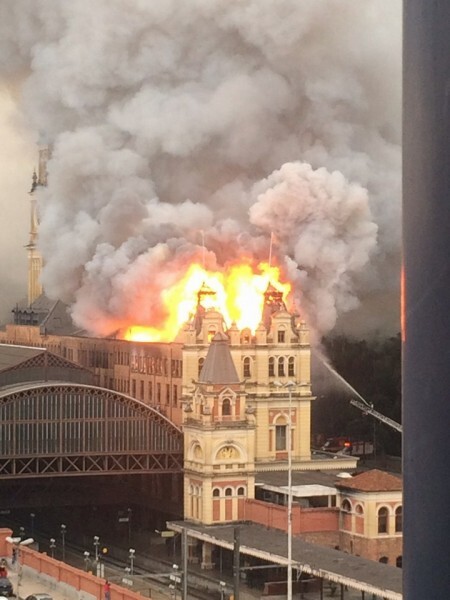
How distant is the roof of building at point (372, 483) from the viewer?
61.9 metres

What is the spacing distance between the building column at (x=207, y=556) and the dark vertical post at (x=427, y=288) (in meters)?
57.2

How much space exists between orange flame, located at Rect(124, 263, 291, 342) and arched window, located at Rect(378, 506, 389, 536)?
1978 cm

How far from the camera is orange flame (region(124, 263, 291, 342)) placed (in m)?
80.4

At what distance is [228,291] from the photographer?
82188mm

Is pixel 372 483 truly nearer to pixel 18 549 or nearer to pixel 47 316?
pixel 18 549

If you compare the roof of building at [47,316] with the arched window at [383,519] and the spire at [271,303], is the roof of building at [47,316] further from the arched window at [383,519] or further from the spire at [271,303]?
the arched window at [383,519]

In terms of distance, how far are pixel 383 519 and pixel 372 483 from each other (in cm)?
149

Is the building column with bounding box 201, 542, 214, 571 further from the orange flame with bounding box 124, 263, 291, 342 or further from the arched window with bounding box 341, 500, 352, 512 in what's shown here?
the orange flame with bounding box 124, 263, 291, 342

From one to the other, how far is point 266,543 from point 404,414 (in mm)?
53102

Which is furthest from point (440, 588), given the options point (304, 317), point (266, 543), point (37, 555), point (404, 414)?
point (304, 317)

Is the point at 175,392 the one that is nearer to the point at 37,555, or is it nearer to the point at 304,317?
the point at 304,317

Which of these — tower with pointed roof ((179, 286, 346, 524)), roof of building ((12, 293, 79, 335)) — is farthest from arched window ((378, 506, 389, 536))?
roof of building ((12, 293, 79, 335))

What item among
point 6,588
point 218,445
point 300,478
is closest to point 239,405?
point 218,445

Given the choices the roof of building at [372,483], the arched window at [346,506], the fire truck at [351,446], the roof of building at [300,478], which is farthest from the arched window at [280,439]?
the fire truck at [351,446]
